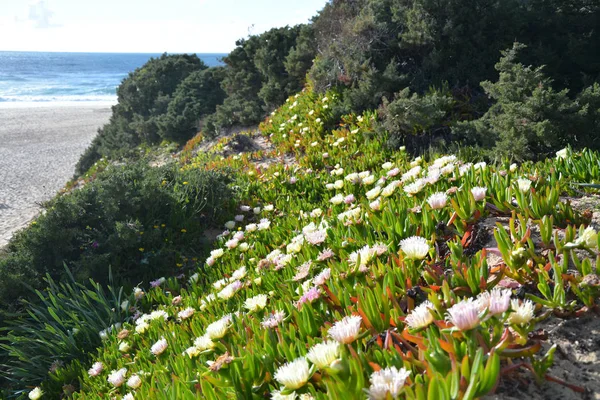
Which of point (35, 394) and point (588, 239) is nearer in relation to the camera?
point (588, 239)

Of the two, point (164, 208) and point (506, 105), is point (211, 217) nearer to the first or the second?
point (164, 208)

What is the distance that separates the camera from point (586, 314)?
4.64 feet

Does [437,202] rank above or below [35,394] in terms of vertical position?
above

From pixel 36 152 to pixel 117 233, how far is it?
18829mm

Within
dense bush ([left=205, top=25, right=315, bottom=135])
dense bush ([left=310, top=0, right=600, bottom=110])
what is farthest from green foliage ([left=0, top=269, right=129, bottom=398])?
dense bush ([left=205, top=25, right=315, bottom=135])

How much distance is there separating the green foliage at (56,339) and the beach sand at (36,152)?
3.40 metres

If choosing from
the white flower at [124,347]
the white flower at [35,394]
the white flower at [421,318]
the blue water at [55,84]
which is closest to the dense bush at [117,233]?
the white flower at [35,394]

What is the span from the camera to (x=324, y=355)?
3.99ft

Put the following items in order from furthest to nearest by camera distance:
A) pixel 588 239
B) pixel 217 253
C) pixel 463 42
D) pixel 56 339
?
1. pixel 463 42
2. pixel 56 339
3. pixel 217 253
4. pixel 588 239

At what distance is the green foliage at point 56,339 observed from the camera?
3.10 m

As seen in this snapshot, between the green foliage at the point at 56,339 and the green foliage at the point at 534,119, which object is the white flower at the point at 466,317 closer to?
the green foliage at the point at 56,339

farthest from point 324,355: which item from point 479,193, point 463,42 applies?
point 463,42

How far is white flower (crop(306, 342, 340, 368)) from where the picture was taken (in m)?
1.20

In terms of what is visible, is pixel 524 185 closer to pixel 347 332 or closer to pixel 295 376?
pixel 347 332
